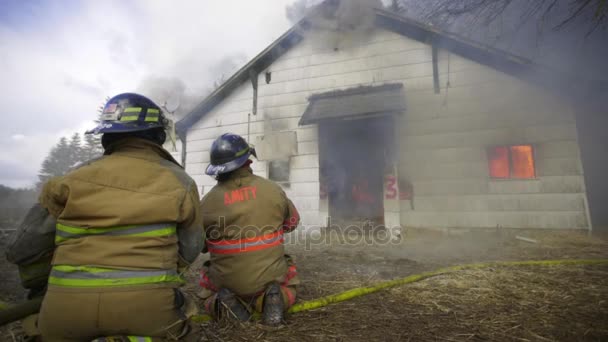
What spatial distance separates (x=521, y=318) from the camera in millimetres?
2480

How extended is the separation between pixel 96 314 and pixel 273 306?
1.41 metres

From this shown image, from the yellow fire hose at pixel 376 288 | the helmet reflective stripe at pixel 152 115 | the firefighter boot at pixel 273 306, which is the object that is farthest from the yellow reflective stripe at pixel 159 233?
the yellow fire hose at pixel 376 288

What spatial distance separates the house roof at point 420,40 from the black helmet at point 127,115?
7.34m

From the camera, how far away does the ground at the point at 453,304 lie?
7.46 ft

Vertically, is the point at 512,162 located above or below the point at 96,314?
above

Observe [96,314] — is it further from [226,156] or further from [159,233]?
[226,156]

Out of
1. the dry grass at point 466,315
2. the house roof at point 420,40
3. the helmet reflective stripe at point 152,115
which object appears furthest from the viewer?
the house roof at point 420,40

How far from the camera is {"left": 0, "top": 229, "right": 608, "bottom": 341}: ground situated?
2273 millimetres

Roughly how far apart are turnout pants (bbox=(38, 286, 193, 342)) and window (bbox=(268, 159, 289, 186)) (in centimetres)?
668

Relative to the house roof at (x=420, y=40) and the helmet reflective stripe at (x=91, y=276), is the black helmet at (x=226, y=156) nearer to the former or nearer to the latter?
the helmet reflective stripe at (x=91, y=276)

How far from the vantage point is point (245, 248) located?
97.3 inches

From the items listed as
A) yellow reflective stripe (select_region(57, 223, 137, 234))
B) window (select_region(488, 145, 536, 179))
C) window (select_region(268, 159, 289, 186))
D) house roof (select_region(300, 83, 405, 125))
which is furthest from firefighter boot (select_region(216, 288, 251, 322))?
window (select_region(488, 145, 536, 179))

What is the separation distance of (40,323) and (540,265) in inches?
221

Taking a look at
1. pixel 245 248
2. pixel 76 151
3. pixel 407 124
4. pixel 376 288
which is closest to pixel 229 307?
pixel 245 248
